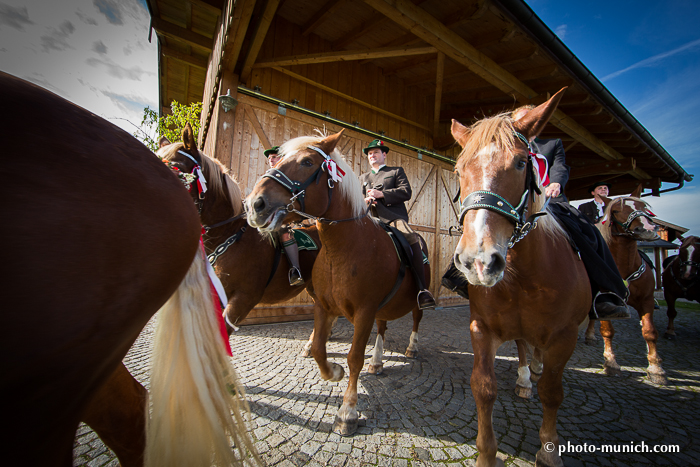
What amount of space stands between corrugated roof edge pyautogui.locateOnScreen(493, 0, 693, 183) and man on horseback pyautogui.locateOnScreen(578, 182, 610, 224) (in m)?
2.82

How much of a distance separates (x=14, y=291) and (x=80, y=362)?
0.76ft

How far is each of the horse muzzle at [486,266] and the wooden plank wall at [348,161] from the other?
4.85m

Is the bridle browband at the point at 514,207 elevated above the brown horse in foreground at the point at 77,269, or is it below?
above

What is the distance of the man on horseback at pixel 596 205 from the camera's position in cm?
432

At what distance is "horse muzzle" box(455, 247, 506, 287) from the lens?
130cm

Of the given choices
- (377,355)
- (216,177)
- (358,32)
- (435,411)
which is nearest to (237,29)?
(216,177)

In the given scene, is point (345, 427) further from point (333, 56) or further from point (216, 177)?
point (333, 56)

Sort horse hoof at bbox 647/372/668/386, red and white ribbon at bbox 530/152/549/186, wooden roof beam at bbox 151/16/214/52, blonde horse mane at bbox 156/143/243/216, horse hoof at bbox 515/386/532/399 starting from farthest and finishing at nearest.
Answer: wooden roof beam at bbox 151/16/214/52, horse hoof at bbox 647/372/668/386, blonde horse mane at bbox 156/143/243/216, horse hoof at bbox 515/386/532/399, red and white ribbon at bbox 530/152/549/186

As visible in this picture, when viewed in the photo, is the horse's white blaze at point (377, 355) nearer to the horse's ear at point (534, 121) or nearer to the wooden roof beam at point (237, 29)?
the horse's ear at point (534, 121)

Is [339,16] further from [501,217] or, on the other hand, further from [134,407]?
[134,407]

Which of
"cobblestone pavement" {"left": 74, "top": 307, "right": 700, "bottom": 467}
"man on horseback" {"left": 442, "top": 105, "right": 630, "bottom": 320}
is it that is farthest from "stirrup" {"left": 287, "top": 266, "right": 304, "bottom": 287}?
"man on horseback" {"left": 442, "top": 105, "right": 630, "bottom": 320}

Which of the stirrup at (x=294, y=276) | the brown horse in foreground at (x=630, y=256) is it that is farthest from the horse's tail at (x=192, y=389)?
the brown horse in foreground at (x=630, y=256)

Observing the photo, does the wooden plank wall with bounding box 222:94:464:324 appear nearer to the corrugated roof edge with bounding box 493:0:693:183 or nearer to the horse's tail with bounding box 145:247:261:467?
the corrugated roof edge with bounding box 493:0:693:183

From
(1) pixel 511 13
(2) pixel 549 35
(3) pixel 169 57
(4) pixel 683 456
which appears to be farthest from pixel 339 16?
(4) pixel 683 456
